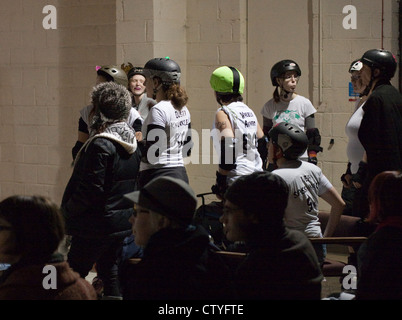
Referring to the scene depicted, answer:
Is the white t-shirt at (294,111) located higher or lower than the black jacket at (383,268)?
higher

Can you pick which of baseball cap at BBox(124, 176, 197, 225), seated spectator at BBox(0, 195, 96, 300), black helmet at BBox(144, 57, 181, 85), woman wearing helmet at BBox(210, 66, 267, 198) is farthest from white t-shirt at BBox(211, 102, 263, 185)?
seated spectator at BBox(0, 195, 96, 300)

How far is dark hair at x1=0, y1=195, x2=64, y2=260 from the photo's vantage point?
7.70 ft

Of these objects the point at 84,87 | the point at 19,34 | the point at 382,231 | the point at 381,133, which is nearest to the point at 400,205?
the point at 382,231

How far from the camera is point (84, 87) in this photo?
6.98 metres

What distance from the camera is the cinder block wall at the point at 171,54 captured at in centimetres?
597

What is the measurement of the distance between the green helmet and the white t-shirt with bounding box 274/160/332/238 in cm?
107

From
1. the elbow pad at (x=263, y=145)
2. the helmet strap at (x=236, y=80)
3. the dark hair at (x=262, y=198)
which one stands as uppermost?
the helmet strap at (x=236, y=80)

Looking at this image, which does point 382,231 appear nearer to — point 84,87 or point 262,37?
point 262,37

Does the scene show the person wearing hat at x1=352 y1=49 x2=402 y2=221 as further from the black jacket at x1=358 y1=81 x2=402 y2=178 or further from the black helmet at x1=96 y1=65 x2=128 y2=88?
the black helmet at x1=96 y1=65 x2=128 y2=88

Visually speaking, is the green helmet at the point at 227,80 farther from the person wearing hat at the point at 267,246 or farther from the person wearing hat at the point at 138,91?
the person wearing hat at the point at 267,246

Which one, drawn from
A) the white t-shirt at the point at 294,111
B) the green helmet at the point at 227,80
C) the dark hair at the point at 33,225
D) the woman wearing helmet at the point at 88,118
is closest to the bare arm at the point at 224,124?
the green helmet at the point at 227,80

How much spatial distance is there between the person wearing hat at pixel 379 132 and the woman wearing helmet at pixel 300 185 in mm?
315

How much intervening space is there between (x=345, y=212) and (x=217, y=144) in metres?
0.92

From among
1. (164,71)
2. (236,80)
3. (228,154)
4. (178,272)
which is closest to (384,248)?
(178,272)
